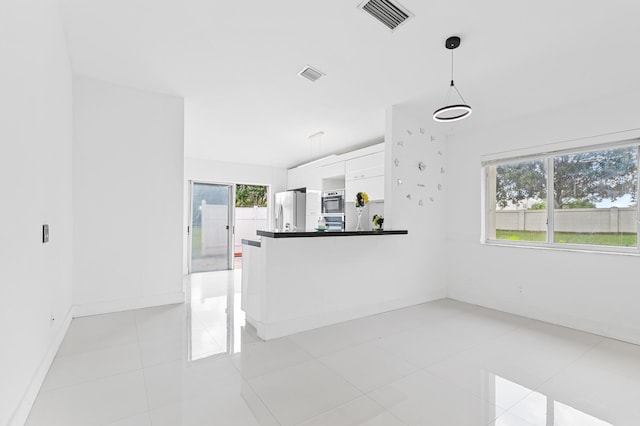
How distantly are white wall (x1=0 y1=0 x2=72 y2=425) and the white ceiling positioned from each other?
23.5 inches

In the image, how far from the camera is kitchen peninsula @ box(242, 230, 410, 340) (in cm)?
297

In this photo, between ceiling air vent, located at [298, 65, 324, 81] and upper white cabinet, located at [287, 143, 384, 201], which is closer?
ceiling air vent, located at [298, 65, 324, 81]

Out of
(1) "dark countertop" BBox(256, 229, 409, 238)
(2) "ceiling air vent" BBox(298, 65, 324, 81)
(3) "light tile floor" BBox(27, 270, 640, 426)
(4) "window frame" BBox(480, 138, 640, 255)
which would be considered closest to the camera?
(3) "light tile floor" BBox(27, 270, 640, 426)

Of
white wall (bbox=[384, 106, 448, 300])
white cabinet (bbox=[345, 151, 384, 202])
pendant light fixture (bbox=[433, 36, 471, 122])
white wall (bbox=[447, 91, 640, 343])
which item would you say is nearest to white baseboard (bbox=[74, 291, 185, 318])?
white wall (bbox=[384, 106, 448, 300])

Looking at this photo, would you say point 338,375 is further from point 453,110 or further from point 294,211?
point 294,211

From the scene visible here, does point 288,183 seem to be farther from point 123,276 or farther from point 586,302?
point 586,302

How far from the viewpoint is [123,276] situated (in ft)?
11.9

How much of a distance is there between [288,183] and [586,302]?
559 centimetres

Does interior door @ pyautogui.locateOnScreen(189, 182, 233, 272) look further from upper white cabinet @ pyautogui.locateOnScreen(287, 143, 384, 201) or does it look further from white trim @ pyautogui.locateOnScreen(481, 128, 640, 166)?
white trim @ pyautogui.locateOnScreen(481, 128, 640, 166)

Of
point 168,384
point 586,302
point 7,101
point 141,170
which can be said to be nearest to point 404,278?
point 586,302

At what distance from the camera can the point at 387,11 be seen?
2.50 m

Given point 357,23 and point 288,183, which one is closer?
point 357,23

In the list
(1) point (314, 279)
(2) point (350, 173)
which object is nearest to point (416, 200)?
(2) point (350, 173)

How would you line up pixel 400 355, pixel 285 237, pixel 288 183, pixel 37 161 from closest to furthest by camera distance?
pixel 37 161 → pixel 400 355 → pixel 285 237 → pixel 288 183
